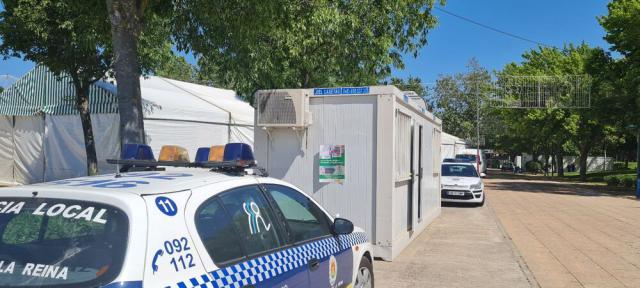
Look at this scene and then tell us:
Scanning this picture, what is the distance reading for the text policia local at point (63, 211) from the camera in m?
2.66

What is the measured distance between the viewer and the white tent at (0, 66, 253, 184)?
16.5 meters

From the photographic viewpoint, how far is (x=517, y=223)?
1362 centimetres

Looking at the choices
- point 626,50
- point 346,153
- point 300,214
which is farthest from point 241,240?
point 626,50

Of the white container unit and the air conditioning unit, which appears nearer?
the white container unit

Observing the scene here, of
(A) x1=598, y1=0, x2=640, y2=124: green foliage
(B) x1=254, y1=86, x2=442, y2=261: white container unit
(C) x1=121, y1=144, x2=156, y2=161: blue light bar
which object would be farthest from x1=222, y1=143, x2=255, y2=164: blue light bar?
(A) x1=598, y1=0, x2=640, y2=124: green foliage

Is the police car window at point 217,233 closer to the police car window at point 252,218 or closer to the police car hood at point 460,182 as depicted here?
the police car window at point 252,218

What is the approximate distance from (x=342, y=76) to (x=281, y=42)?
2751 millimetres

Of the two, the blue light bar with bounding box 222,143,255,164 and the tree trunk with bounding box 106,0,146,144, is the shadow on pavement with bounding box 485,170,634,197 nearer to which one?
the tree trunk with bounding box 106,0,146,144

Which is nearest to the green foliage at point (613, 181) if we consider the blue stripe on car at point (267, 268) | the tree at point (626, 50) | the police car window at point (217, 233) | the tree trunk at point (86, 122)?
the tree at point (626, 50)

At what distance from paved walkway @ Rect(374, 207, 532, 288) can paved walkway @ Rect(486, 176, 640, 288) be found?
368 millimetres

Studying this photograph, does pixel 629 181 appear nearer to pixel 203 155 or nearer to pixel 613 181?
pixel 613 181

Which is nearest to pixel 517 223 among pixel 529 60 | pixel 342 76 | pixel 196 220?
pixel 342 76

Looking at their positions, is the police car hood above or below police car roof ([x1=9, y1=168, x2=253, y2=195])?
below

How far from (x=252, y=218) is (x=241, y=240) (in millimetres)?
254
